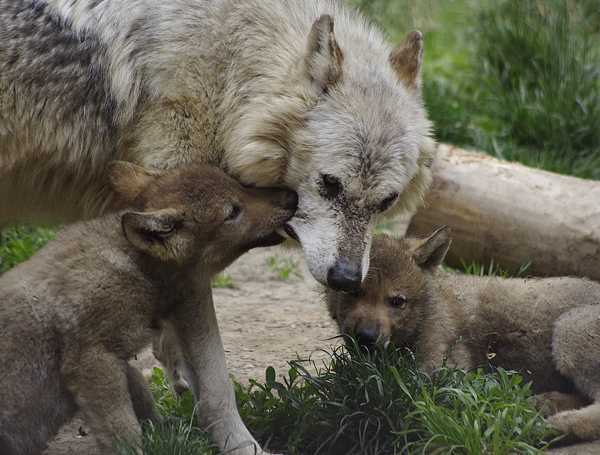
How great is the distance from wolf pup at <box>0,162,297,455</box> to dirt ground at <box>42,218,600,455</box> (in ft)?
2.10

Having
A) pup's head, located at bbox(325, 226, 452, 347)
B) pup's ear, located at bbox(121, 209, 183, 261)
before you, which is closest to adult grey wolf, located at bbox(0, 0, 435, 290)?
pup's head, located at bbox(325, 226, 452, 347)

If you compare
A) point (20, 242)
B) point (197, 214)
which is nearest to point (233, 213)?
point (197, 214)

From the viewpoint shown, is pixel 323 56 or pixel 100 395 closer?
pixel 100 395

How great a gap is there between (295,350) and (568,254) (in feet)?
7.98

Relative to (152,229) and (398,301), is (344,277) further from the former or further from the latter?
(152,229)

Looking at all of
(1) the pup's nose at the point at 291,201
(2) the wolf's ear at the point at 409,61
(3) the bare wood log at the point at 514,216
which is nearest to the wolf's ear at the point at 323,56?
(2) the wolf's ear at the point at 409,61

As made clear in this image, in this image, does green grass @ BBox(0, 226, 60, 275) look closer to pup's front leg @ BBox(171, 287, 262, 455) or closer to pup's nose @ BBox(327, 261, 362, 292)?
pup's front leg @ BBox(171, 287, 262, 455)

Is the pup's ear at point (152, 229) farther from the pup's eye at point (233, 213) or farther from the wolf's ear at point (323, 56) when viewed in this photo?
the wolf's ear at point (323, 56)

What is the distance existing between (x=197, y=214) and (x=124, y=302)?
60 centimetres

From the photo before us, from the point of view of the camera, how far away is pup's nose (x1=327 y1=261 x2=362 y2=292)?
3.51 m

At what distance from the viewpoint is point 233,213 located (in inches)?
138

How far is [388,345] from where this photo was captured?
3762 mm

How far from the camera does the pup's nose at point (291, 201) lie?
3.76 meters

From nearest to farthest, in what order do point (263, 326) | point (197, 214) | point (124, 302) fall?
point (124, 302)
point (197, 214)
point (263, 326)
